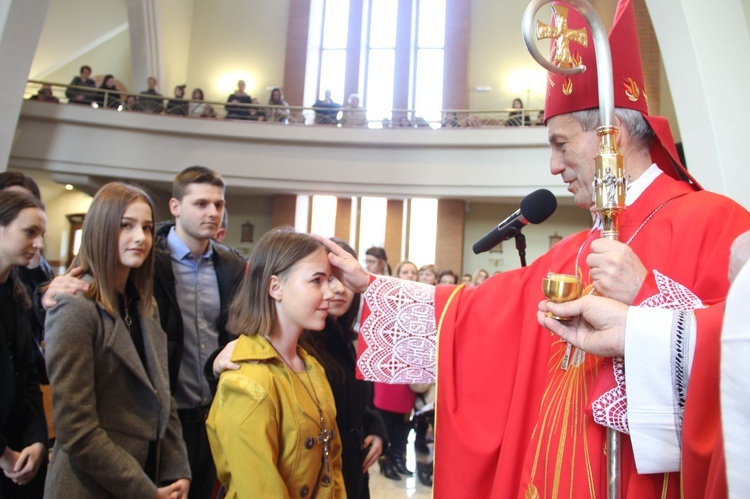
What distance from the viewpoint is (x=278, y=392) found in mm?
1711

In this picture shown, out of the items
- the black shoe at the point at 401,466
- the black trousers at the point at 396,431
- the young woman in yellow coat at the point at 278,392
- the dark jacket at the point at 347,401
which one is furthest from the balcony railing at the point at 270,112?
the young woman in yellow coat at the point at 278,392

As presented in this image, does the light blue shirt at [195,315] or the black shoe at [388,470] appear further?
the black shoe at [388,470]

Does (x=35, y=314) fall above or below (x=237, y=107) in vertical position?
below

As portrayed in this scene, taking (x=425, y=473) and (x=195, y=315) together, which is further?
(x=425, y=473)

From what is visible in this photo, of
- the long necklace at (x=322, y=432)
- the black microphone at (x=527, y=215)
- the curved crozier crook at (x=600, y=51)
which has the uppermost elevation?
the curved crozier crook at (x=600, y=51)

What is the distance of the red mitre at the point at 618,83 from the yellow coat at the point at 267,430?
1.07m

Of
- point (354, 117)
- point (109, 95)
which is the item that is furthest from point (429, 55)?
point (109, 95)

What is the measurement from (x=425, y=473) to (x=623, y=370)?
3.90 meters

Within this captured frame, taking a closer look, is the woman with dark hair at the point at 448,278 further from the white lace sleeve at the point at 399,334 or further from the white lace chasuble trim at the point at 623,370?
the white lace chasuble trim at the point at 623,370

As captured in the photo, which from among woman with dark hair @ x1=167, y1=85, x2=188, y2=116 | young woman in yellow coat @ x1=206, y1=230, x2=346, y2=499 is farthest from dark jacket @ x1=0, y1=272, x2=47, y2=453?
woman with dark hair @ x1=167, y1=85, x2=188, y2=116

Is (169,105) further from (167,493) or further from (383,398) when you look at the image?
(167,493)

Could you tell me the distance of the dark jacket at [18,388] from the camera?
1925 mm

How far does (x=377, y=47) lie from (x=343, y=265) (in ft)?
45.8

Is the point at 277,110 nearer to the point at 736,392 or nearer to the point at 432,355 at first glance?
the point at 432,355
